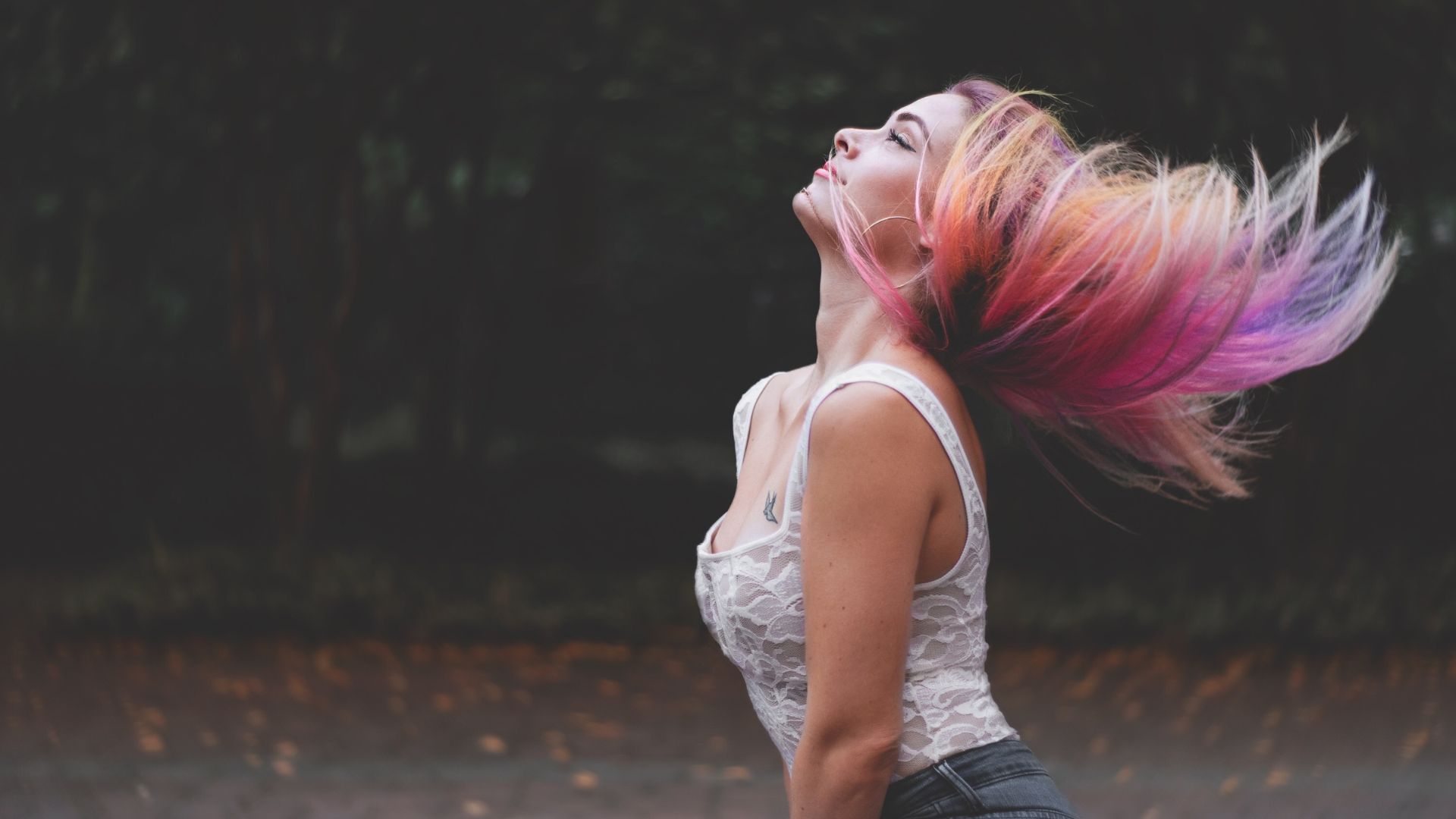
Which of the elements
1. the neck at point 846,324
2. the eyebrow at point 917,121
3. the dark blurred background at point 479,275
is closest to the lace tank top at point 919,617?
the neck at point 846,324

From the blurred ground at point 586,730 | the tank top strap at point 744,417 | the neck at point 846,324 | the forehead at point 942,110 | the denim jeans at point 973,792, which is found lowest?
the blurred ground at point 586,730

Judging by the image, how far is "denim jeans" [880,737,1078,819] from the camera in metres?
1.64

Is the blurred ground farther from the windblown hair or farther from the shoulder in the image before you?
the shoulder

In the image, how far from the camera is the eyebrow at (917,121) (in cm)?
183

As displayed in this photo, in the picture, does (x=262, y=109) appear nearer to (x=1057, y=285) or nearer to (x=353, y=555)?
(x=353, y=555)

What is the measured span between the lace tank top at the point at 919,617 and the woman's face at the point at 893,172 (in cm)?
22

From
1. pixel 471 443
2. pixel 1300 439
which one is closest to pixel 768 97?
pixel 1300 439

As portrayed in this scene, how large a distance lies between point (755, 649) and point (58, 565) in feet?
33.8

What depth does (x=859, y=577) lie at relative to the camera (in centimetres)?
153

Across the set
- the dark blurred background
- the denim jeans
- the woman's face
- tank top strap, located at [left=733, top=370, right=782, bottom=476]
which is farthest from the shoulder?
the dark blurred background

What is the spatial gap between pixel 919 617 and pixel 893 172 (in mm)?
596

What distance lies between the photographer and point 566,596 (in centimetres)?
870

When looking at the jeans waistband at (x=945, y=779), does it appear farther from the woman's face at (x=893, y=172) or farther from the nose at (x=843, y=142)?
the nose at (x=843, y=142)

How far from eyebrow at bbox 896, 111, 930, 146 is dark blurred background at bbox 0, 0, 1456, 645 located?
4.84m
